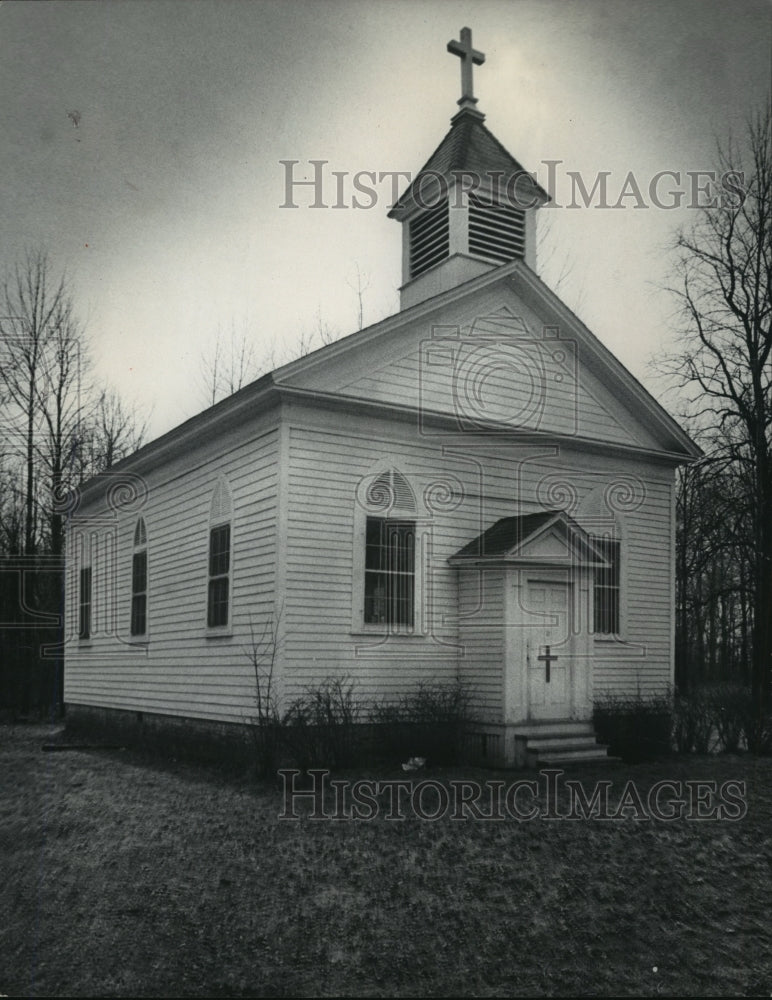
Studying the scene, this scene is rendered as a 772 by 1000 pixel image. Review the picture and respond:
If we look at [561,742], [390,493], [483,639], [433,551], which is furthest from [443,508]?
[561,742]

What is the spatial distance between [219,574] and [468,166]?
802 cm

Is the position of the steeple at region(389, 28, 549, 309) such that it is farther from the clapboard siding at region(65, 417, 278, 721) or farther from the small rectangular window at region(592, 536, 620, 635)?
the small rectangular window at region(592, 536, 620, 635)

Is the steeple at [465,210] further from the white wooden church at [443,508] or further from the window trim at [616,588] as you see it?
the window trim at [616,588]

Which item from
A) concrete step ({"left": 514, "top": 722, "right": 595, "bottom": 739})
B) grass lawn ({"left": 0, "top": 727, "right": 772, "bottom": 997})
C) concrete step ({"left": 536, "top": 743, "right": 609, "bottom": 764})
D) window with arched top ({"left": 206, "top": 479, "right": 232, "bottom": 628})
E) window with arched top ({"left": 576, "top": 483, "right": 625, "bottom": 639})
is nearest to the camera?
grass lawn ({"left": 0, "top": 727, "right": 772, "bottom": 997})

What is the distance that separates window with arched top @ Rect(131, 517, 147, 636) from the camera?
1938cm

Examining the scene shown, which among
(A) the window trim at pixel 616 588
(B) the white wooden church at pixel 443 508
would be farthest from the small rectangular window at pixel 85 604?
(A) the window trim at pixel 616 588

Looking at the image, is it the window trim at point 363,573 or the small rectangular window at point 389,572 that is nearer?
the window trim at point 363,573

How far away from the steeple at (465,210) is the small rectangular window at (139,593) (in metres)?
7.04

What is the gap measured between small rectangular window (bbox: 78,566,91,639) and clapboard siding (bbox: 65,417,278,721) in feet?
1.20

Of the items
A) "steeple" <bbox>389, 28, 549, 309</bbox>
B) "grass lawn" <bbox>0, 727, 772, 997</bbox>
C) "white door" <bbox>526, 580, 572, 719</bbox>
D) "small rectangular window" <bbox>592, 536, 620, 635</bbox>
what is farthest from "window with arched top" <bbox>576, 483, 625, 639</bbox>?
"grass lawn" <bbox>0, 727, 772, 997</bbox>

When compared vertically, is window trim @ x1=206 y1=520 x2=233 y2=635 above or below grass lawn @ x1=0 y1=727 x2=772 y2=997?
above

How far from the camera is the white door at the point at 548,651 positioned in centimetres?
1470

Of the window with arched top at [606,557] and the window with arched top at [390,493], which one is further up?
the window with arched top at [390,493]

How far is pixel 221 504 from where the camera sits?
16.0 meters
